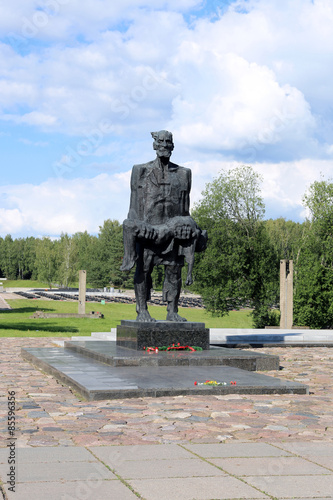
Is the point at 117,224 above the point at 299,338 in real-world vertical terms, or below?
above

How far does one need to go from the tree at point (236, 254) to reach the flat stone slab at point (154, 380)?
25.6 m

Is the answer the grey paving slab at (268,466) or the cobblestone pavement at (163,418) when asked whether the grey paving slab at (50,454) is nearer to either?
the cobblestone pavement at (163,418)

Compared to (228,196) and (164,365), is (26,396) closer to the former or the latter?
(164,365)

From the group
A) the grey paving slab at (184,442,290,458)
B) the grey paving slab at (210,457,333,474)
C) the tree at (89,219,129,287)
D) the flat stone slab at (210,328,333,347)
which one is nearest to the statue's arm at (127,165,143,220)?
the flat stone slab at (210,328,333,347)

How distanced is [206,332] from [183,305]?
1659 inches

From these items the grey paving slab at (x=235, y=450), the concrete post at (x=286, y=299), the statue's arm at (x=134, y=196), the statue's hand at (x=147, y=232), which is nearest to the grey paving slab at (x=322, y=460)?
the grey paving slab at (x=235, y=450)

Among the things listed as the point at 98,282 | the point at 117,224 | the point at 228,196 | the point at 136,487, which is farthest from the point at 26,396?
the point at 117,224

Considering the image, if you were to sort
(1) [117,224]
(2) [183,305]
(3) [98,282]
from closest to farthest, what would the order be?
(2) [183,305] → (3) [98,282] → (1) [117,224]

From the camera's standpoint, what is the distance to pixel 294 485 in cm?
381

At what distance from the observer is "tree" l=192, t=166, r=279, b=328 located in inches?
1375

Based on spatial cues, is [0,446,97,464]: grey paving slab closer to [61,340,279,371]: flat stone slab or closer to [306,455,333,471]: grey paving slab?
[306,455,333,471]: grey paving slab

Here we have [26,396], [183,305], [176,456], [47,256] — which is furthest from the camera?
[47,256]

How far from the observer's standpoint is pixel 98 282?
89562 millimetres

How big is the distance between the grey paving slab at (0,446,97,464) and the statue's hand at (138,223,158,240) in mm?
6194
